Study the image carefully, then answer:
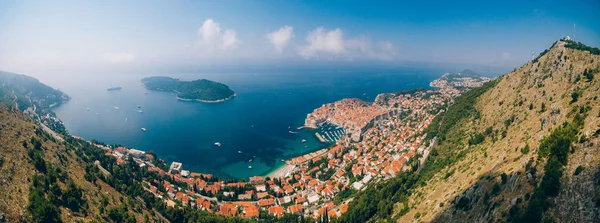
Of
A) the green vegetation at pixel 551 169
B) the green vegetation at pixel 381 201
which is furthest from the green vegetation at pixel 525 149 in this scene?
the green vegetation at pixel 381 201

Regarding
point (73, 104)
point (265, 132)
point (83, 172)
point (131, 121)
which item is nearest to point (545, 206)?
point (83, 172)

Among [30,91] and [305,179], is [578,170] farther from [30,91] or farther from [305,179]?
[30,91]

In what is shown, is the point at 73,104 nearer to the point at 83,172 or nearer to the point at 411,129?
the point at 83,172

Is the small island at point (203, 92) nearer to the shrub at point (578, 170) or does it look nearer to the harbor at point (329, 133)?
the harbor at point (329, 133)

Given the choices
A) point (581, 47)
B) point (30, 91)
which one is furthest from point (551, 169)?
point (30, 91)

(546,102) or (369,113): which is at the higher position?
(546,102)

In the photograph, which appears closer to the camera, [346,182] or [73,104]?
[346,182]

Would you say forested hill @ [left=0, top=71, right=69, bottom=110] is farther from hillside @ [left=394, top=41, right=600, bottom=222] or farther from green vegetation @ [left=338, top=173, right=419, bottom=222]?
hillside @ [left=394, top=41, right=600, bottom=222]
